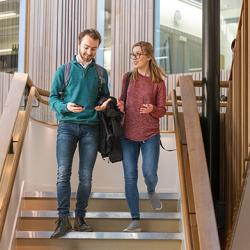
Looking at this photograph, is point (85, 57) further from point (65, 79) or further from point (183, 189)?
point (183, 189)

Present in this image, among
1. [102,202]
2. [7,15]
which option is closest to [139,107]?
[102,202]

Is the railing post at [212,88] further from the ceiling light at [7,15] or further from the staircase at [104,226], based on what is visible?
the ceiling light at [7,15]

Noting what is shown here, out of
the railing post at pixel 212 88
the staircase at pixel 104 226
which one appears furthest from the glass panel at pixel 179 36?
the staircase at pixel 104 226

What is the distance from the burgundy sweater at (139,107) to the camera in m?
4.32

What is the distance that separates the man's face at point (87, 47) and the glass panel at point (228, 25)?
4916 millimetres

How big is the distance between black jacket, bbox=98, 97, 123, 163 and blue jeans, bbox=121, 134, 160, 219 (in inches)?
3.6

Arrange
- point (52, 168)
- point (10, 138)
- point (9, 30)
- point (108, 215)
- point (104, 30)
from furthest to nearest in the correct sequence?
1. point (104, 30)
2. point (9, 30)
3. point (52, 168)
4. point (108, 215)
5. point (10, 138)

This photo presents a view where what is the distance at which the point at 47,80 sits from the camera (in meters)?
8.40

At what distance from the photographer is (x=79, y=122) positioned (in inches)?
163

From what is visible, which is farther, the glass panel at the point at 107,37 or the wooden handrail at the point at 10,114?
the glass panel at the point at 107,37

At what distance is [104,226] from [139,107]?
0.98 metres

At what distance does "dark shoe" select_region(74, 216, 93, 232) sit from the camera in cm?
409

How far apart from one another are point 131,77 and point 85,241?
133cm

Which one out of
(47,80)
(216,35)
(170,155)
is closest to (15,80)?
(216,35)
